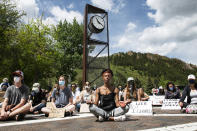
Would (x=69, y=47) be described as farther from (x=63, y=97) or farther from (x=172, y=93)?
(x=63, y=97)

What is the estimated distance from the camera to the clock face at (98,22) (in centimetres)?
1710

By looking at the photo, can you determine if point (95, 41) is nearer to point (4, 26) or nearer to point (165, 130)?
point (4, 26)

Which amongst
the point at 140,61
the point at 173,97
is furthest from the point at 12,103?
the point at 140,61

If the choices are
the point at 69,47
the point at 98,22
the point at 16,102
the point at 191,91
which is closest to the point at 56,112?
the point at 16,102

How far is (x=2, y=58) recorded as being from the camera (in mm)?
20328

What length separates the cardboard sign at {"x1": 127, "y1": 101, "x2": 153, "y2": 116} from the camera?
6.64 meters

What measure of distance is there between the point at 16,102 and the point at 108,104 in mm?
2694

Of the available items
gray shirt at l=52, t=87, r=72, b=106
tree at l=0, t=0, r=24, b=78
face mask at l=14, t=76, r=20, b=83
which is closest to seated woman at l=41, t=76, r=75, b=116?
gray shirt at l=52, t=87, r=72, b=106

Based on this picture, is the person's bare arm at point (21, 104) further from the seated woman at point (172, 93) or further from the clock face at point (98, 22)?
the clock face at point (98, 22)

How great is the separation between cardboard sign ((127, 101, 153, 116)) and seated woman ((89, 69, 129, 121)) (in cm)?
187

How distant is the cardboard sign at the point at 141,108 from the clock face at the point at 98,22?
1131 cm

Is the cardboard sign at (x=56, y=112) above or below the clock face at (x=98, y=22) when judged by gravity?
below

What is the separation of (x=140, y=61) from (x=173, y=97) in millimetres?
178710

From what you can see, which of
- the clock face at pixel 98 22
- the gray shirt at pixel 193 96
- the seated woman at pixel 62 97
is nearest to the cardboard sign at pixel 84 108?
the seated woman at pixel 62 97
